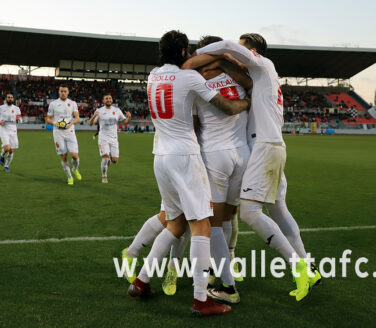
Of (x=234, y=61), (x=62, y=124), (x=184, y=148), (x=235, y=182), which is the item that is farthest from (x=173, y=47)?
(x=62, y=124)

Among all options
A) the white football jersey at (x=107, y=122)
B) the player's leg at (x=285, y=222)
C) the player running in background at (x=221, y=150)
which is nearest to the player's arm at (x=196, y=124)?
the player running in background at (x=221, y=150)

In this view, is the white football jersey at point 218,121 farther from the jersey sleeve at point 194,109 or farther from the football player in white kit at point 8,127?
the football player in white kit at point 8,127

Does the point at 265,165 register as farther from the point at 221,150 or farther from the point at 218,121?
the point at 218,121

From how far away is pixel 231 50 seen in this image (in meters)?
3.15

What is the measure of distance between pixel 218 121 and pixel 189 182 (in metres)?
0.59

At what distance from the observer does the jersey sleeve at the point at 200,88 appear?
10.2ft

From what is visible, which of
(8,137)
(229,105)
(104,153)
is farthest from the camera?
Answer: (8,137)

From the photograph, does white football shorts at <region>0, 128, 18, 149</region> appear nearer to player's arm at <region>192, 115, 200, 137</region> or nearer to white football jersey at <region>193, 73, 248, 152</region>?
player's arm at <region>192, 115, 200, 137</region>

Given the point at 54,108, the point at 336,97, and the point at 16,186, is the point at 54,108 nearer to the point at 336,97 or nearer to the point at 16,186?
the point at 16,186

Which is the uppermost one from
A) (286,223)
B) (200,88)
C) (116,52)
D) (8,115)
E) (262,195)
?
(116,52)

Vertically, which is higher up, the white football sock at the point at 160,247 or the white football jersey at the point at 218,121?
the white football jersey at the point at 218,121

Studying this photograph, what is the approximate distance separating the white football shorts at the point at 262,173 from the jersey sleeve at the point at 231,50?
Result: 0.69 metres

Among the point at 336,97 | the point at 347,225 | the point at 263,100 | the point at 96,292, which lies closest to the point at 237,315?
the point at 96,292

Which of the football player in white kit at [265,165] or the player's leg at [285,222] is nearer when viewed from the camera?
the football player in white kit at [265,165]
